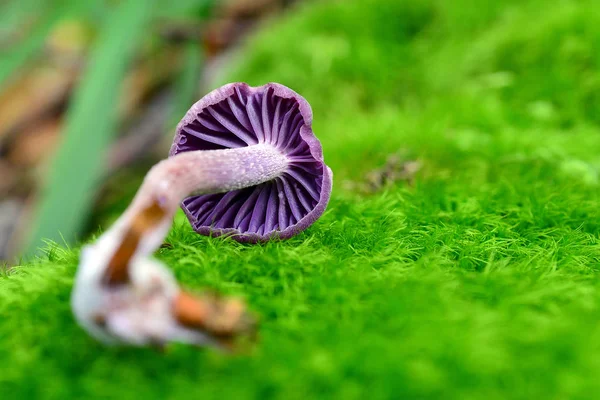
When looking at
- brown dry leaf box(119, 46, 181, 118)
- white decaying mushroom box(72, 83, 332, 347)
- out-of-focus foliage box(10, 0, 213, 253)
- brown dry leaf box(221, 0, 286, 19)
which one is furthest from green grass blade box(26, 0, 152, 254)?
brown dry leaf box(221, 0, 286, 19)

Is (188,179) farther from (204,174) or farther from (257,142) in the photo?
(257,142)

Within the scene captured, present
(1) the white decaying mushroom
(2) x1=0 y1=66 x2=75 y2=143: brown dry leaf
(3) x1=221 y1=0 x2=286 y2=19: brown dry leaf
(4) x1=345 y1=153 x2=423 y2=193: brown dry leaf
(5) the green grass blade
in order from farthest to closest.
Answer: (3) x1=221 y1=0 x2=286 y2=19: brown dry leaf
(2) x1=0 y1=66 x2=75 y2=143: brown dry leaf
(5) the green grass blade
(4) x1=345 y1=153 x2=423 y2=193: brown dry leaf
(1) the white decaying mushroom

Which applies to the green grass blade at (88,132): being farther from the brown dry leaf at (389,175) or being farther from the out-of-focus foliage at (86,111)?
the brown dry leaf at (389,175)

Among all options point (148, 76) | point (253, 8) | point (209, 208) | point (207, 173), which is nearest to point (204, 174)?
point (207, 173)

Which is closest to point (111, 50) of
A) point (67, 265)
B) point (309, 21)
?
point (309, 21)

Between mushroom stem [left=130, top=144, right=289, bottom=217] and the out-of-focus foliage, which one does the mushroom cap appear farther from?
the out-of-focus foliage

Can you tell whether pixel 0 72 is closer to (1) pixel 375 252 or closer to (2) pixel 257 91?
(2) pixel 257 91
